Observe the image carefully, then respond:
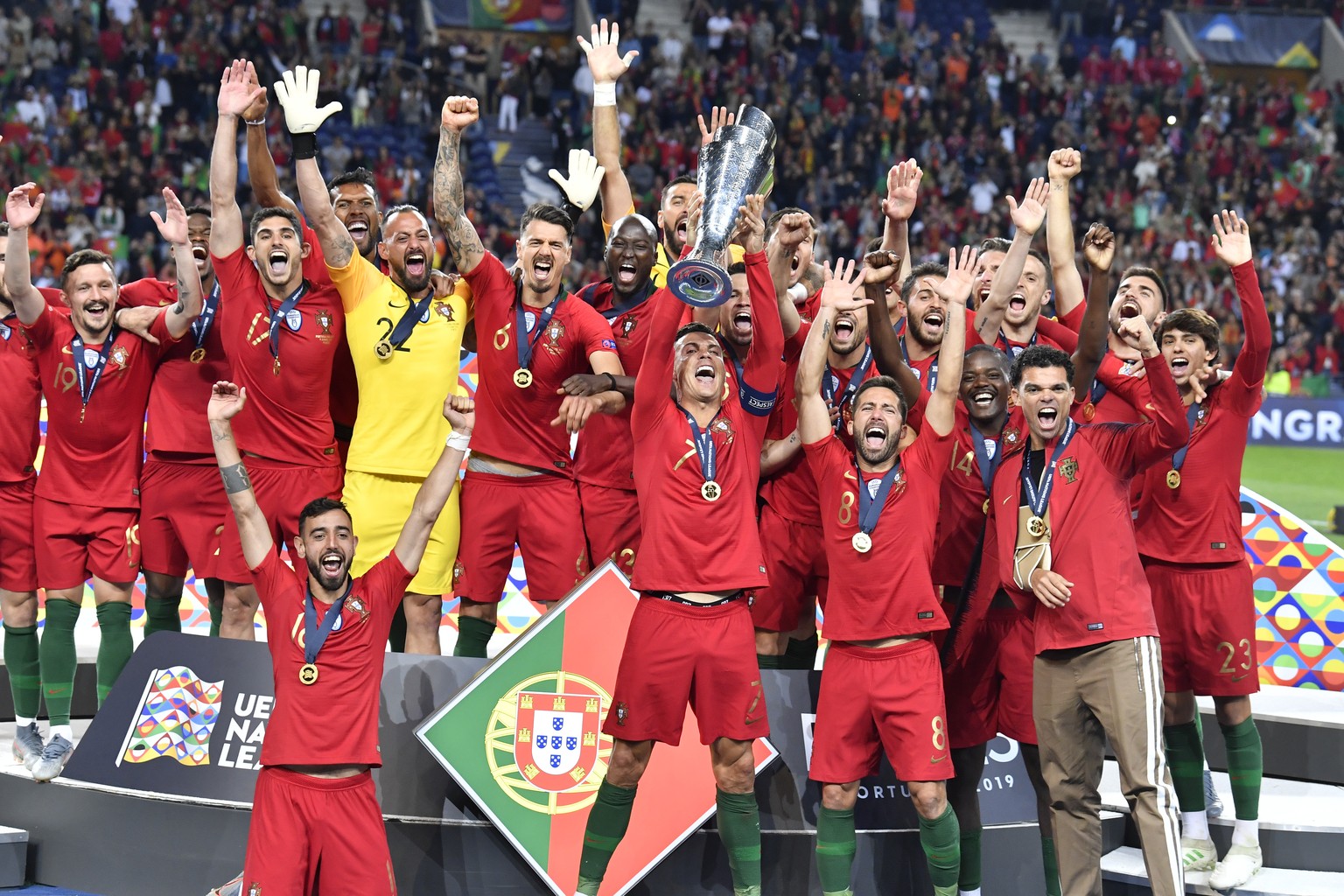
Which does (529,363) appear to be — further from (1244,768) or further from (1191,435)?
(1244,768)

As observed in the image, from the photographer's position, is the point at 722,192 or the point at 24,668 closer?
the point at 722,192

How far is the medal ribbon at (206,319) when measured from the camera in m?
6.96

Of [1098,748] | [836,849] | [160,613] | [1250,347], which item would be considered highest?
[1250,347]

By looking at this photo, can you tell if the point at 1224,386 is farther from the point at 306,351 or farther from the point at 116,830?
the point at 116,830

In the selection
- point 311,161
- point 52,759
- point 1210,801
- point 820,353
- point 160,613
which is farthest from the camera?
point 160,613

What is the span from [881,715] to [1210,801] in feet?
7.46

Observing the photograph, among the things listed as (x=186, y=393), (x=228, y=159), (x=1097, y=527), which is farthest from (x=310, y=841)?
(x=1097, y=527)

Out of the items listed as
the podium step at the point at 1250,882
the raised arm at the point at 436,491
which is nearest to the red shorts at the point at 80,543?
the raised arm at the point at 436,491

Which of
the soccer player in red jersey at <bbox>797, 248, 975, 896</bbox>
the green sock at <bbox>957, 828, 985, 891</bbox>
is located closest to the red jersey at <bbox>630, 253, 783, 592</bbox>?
the soccer player in red jersey at <bbox>797, 248, 975, 896</bbox>

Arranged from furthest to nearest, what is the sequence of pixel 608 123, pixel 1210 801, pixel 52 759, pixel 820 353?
pixel 608 123 < pixel 1210 801 < pixel 52 759 < pixel 820 353

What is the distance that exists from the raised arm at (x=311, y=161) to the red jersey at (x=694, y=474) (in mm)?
1571

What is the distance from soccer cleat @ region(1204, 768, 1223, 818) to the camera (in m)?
6.80

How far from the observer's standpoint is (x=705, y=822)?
20.3 ft

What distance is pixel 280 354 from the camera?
6.55m
